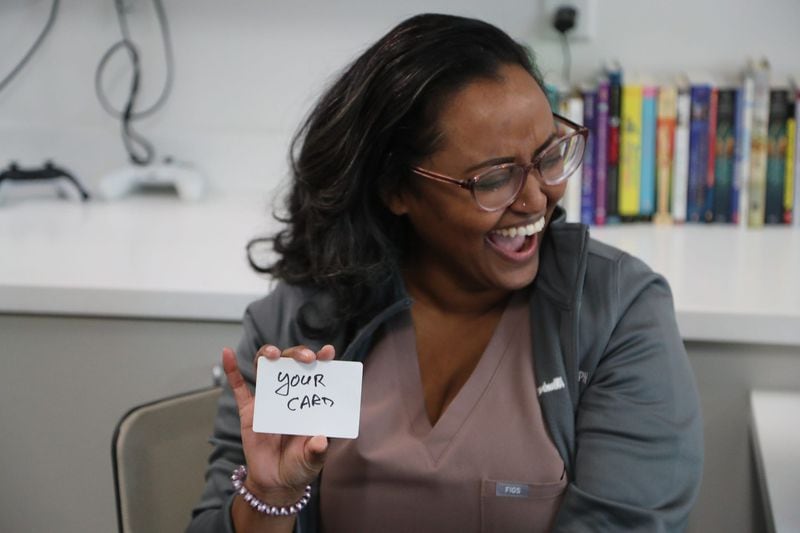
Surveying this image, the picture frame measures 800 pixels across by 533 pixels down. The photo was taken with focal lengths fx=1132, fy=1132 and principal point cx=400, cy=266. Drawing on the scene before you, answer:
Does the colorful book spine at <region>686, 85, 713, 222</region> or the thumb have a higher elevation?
the colorful book spine at <region>686, 85, 713, 222</region>

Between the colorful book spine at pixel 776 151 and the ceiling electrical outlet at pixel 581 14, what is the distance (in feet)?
1.24

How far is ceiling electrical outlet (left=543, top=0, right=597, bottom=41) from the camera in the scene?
2227 mm

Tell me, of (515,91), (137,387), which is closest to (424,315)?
(515,91)

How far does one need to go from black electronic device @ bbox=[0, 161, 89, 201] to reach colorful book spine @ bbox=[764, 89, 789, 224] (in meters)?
1.39

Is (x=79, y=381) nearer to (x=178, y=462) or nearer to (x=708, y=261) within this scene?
(x=178, y=462)

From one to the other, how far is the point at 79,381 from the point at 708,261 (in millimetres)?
1064

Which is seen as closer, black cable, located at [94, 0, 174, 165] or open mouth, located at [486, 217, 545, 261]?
open mouth, located at [486, 217, 545, 261]

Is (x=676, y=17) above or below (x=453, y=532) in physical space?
above

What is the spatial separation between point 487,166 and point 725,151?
99 cm

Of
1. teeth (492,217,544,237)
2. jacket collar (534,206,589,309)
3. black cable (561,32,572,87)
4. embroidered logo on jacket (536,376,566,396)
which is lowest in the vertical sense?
embroidered logo on jacket (536,376,566,396)

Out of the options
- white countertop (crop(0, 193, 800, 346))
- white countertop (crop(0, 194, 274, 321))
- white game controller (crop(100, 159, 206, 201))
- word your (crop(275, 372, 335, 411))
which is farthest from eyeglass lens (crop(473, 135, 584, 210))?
white game controller (crop(100, 159, 206, 201))

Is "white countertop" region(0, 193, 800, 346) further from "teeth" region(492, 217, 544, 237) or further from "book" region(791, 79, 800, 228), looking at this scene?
"teeth" region(492, 217, 544, 237)

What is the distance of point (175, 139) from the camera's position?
2.44m

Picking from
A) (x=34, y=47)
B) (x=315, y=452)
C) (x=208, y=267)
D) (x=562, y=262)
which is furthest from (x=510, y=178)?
(x=34, y=47)
